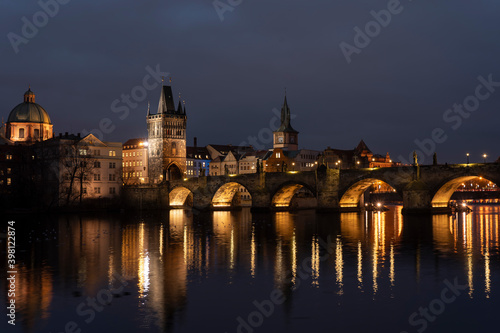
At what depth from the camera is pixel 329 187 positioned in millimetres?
77625

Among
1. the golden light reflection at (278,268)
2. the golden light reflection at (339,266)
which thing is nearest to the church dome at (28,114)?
the golden light reflection at (278,268)

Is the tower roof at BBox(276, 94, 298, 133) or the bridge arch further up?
the tower roof at BBox(276, 94, 298, 133)

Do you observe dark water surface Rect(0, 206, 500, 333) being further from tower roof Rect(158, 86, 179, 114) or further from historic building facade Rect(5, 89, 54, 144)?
tower roof Rect(158, 86, 179, 114)

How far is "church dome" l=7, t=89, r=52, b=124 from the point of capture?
122m

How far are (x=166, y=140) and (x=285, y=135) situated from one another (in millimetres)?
44086

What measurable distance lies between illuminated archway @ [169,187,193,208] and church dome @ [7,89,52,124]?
3515cm

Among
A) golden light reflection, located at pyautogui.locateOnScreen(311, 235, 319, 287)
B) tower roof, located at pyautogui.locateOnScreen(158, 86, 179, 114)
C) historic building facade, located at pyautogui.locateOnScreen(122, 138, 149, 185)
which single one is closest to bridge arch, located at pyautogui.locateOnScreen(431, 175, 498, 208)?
golden light reflection, located at pyautogui.locateOnScreen(311, 235, 319, 287)

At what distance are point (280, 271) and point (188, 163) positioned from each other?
121m

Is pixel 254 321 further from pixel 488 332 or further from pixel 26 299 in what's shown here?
pixel 26 299

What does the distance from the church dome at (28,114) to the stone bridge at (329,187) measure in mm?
30927

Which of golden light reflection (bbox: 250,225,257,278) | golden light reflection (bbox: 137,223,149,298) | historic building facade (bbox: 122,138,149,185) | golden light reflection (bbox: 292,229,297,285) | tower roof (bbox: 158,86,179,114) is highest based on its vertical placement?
tower roof (bbox: 158,86,179,114)

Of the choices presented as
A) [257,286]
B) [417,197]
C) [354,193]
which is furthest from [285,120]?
[257,286]

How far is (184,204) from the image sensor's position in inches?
4601

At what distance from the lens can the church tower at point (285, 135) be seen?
16200 centimetres
